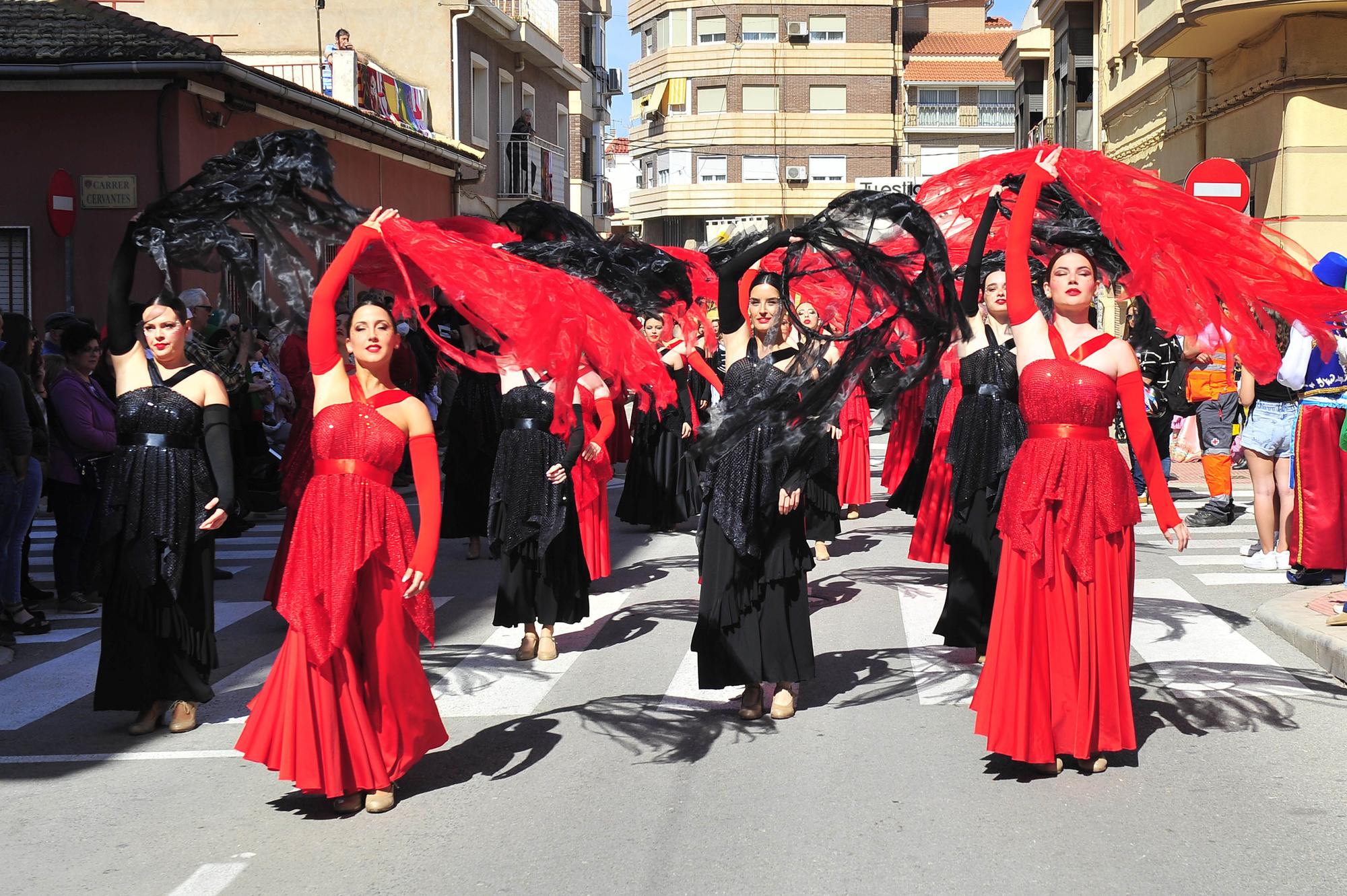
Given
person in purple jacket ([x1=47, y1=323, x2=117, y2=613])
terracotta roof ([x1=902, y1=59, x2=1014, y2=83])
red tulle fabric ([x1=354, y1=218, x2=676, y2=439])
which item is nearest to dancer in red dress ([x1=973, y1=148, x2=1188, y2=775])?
red tulle fabric ([x1=354, y1=218, x2=676, y2=439])

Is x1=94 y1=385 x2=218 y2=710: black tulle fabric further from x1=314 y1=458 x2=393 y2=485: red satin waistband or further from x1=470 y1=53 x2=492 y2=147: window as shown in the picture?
x1=470 y1=53 x2=492 y2=147: window

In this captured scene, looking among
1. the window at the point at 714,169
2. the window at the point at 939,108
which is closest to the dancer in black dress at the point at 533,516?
the window at the point at 714,169

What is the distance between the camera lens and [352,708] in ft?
18.4

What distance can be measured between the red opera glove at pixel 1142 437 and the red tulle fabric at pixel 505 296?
93.2 inches

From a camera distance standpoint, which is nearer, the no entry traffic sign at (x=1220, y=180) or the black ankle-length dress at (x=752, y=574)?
the black ankle-length dress at (x=752, y=574)

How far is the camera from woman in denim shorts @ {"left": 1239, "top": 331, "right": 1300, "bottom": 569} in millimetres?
10602

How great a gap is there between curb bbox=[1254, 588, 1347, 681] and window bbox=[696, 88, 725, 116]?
61.2 meters

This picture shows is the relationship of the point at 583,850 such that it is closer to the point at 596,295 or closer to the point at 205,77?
the point at 596,295

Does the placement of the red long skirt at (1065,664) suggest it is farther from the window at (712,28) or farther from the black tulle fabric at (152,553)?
the window at (712,28)

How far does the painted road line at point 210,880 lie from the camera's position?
16.0ft

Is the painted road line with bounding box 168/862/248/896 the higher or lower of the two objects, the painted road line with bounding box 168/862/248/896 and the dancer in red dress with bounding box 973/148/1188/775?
the lower

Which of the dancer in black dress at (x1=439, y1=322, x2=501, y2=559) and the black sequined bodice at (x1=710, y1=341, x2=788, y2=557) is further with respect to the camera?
the dancer in black dress at (x1=439, y1=322, x2=501, y2=559)

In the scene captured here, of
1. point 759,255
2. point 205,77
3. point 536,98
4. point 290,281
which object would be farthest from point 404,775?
point 536,98

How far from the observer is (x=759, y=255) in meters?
6.74
